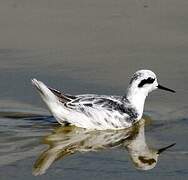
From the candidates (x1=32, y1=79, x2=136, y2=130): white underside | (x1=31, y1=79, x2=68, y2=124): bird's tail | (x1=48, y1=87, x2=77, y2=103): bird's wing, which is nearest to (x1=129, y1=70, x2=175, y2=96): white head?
(x1=32, y1=79, x2=136, y2=130): white underside

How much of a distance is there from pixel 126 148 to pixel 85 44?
4.09 m

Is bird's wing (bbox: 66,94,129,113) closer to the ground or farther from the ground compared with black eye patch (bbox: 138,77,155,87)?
closer to the ground

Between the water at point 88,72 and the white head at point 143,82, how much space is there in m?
0.30

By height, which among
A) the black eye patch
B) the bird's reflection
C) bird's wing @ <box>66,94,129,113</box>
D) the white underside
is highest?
the black eye patch

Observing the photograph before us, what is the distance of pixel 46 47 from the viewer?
47.3 feet

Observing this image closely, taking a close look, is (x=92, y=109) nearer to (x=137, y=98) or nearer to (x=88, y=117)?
(x=88, y=117)

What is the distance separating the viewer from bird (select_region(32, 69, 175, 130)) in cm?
1152

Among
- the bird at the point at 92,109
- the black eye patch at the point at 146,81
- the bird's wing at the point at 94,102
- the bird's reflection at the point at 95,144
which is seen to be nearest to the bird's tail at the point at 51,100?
the bird at the point at 92,109

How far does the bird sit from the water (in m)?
0.17

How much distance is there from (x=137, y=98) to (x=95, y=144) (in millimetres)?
1528

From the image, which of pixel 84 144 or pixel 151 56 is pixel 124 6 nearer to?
pixel 151 56

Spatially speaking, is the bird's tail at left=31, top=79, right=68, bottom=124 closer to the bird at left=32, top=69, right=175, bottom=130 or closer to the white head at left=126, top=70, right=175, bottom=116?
the bird at left=32, top=69, right=175, bottom=130

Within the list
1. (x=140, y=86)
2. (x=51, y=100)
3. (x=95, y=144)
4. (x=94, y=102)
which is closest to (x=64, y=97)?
(x=51, y=100)

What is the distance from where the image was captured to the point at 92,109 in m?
11.8
